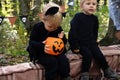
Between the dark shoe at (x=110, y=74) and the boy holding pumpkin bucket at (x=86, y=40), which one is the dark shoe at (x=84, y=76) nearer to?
the boy holding pumpkin bucket at (x=86, y=40)

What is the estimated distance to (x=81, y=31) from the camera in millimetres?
5090

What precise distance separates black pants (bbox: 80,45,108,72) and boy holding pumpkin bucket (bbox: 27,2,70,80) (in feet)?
1.16

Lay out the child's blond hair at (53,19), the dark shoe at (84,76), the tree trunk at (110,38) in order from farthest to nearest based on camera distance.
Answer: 1. the tree trunk at (110,38)
2. the dark shoe at (84,76)
3. the child's blond hair at (53,19)

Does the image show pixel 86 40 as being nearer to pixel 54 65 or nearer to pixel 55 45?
pixel 55 45

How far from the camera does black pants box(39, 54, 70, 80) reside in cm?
458

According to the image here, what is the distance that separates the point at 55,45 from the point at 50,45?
68 mm

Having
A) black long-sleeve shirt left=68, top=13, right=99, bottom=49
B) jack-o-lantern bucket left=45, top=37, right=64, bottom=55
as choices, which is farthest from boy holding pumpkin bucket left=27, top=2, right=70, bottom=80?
black long-sleeve shirt left=68, top=13, right=99, bottom=49

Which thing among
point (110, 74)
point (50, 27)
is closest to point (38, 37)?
point (50, 27)

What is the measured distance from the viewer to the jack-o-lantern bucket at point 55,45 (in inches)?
183

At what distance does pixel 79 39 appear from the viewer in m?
5.05

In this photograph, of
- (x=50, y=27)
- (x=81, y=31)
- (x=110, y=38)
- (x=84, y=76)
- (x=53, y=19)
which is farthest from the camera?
(x=110, y=38)

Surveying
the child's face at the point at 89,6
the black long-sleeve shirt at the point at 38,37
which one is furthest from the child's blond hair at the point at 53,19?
the child's face at the point at 89,6

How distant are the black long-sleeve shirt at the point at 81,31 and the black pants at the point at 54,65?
39cm

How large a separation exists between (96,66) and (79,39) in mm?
533
